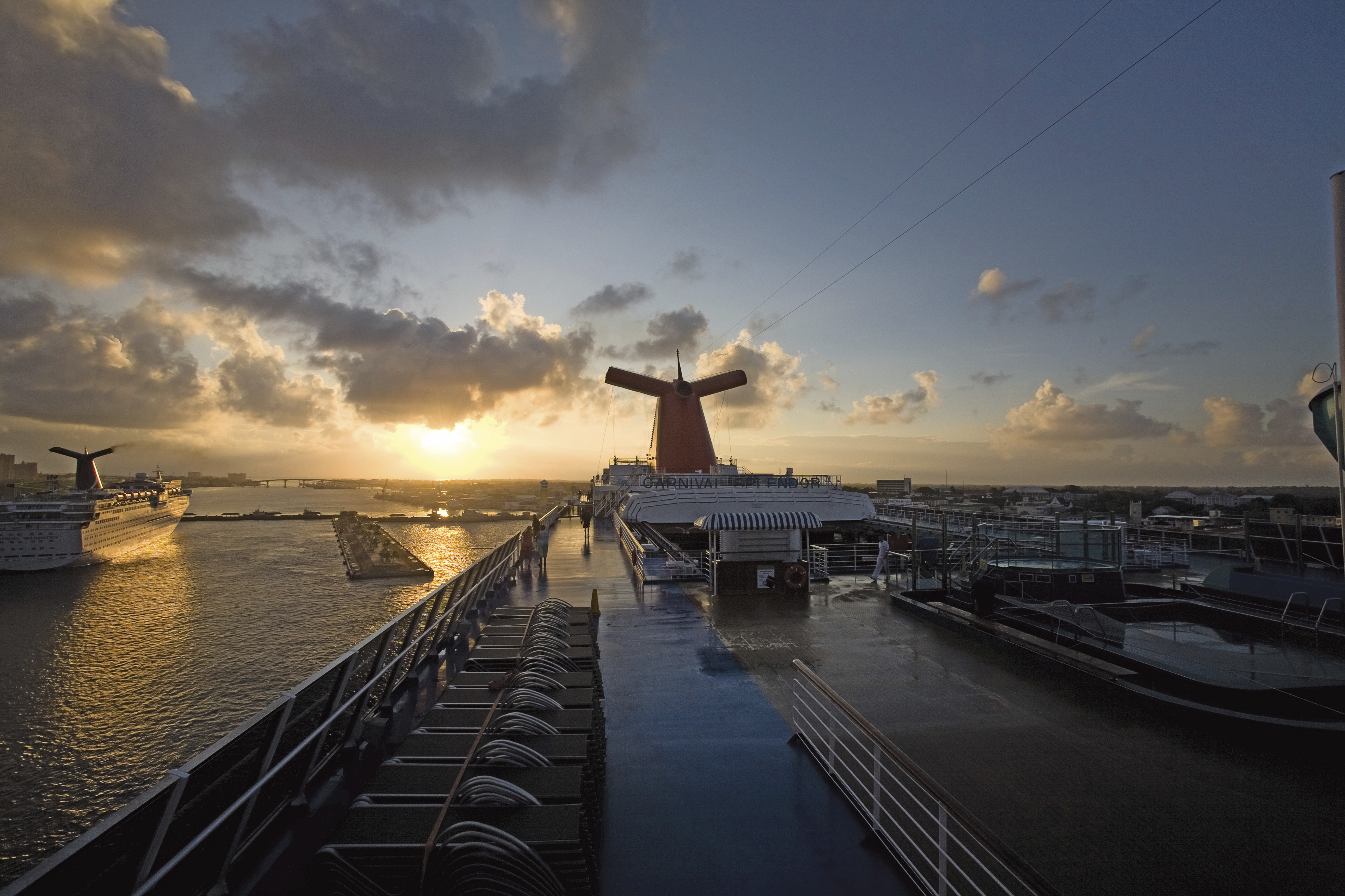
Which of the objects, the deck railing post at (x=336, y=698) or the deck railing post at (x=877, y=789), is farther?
the deck railing post at (x=336, y=698)

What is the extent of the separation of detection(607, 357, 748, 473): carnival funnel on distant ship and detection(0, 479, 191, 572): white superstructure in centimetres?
4072

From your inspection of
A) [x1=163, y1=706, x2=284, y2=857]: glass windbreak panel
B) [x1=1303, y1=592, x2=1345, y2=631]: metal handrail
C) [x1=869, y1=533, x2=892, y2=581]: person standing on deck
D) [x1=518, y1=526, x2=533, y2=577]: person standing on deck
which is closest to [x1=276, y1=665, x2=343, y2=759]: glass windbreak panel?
[x1=163, y1=706, x2=284, y2=857]: glass windbreak panel

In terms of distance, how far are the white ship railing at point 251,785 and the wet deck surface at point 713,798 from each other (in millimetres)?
2079

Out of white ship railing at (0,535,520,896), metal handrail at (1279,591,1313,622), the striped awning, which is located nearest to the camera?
white ship railing at (0,535,520,896)

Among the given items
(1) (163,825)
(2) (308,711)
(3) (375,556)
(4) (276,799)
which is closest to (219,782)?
(1) (163,825)

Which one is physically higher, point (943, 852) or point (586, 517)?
point (586, 517)

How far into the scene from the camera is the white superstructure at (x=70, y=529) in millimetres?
42031

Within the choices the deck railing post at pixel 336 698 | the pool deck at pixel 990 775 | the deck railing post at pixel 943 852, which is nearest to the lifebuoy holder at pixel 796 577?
the pool deck at pixel 990 775

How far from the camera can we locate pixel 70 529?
43625mm

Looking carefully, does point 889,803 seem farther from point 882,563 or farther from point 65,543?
point 65,543

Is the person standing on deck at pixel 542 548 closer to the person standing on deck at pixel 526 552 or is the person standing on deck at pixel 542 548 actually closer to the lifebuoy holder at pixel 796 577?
the person standing on deck at pixel 526 552

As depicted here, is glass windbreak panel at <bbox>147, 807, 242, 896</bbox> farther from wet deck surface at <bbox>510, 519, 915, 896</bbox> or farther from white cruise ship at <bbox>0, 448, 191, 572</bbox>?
white cruise ship at <bbox>0, 448, 191, 572</bbox>

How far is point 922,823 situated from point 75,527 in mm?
59411

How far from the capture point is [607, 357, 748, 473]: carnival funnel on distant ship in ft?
116
